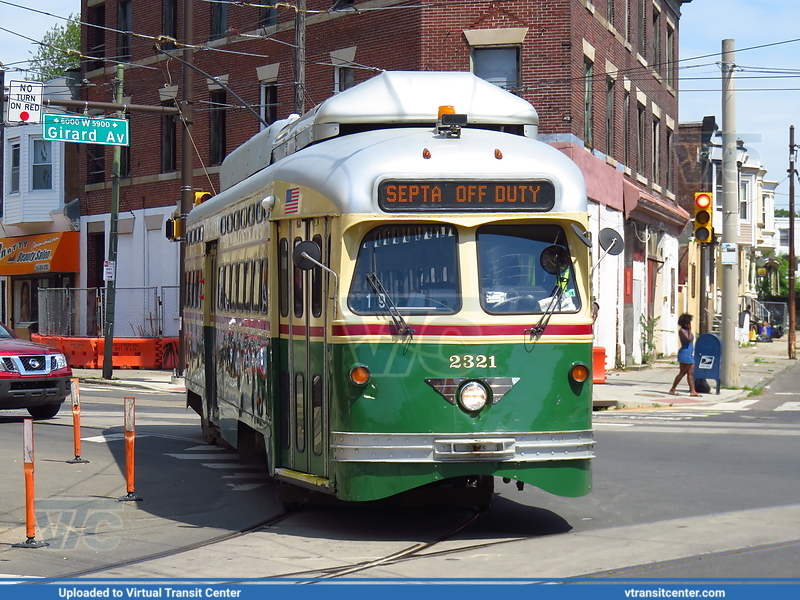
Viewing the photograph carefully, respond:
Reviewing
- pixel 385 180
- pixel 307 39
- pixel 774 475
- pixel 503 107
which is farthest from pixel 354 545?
pixel 307 39

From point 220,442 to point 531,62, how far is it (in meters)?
14.1

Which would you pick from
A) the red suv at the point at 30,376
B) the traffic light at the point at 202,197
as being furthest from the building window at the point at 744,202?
the red suv at the point at 30,376

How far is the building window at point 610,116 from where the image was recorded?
97.4 ft

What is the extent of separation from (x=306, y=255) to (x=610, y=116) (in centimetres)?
2306

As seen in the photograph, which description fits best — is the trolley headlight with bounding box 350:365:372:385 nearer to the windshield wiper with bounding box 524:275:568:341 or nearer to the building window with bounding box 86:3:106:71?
the windshield wiper with bounding box 524:275:568:341

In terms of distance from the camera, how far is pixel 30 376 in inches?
653

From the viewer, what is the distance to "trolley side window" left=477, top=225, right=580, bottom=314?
840 centimetres

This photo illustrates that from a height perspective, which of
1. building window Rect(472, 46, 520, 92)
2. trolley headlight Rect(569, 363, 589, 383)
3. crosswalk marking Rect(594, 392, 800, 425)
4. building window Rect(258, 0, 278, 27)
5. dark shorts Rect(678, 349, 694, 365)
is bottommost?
crosswalk marking Rect(594, 392, 800, 425)

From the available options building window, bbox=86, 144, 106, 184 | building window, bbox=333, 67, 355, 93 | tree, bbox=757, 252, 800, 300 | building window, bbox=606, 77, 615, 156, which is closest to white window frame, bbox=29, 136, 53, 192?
building window, bbox=86, 144, 106, 184

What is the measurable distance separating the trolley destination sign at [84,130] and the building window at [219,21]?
833cm

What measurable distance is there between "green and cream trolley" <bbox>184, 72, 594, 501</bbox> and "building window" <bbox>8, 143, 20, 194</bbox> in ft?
107

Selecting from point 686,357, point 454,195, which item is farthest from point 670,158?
point 454,195

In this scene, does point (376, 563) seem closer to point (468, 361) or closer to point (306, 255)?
point (468, 361)

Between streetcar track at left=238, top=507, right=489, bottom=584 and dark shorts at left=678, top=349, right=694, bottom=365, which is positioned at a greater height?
dark shorts at left=678, top=349, right=694, bottom=365
